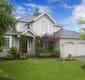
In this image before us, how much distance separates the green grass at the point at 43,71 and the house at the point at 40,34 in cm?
863

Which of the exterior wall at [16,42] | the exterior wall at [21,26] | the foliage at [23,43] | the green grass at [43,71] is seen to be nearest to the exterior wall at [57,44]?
the foliage at [23,43]

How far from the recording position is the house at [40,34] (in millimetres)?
32062

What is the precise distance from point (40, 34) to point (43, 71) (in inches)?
537

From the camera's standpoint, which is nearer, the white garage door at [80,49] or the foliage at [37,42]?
the foliage at [37,42]

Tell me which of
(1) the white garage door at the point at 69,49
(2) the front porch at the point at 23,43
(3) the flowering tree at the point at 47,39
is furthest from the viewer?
(3) the flowering tree at the point at 47,39

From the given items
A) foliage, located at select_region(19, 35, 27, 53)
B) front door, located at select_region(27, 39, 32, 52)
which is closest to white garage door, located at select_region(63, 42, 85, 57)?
front door, located at select_region(27, 39, 32, 52)

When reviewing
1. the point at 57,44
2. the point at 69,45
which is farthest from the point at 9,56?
the point at 69,45

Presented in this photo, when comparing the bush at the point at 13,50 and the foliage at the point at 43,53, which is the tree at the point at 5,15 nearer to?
the bush at the point at 13,50

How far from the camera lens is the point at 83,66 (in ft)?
74.1

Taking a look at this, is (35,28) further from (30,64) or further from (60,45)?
(30,64)

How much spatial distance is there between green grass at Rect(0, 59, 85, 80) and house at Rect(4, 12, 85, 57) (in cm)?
863

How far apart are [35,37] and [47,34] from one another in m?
1.95

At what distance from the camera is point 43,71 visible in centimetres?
2050

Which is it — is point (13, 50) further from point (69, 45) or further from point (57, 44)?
point (69, 45)
